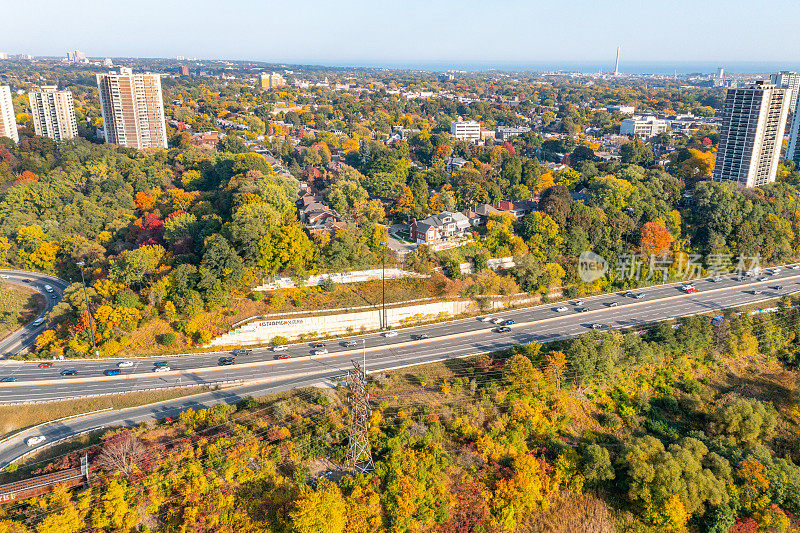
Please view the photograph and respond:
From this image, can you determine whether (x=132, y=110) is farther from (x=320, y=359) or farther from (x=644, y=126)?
(x=644, y=126)

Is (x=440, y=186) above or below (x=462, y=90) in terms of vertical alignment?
below

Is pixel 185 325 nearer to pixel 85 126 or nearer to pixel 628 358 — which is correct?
pixel 628 358

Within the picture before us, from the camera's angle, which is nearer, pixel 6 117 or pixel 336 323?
pixel 336 323

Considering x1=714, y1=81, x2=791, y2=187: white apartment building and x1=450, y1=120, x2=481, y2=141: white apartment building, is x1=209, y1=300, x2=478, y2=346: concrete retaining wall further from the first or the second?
x1=450, y1=120, x2=481, y2=141: white apartment building

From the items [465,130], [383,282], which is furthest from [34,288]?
[465,130]

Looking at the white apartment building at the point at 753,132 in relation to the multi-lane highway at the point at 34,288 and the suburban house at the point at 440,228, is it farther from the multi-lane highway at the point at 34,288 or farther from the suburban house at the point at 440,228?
the multi-lane highway at the point at 34,288

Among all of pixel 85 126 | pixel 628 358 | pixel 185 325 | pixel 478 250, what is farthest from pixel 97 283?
pixel 85 126
